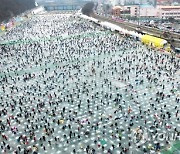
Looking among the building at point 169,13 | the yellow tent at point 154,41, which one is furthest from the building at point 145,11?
the yellow tent at point 154,41

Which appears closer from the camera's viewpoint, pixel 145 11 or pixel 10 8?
pixel 145 11

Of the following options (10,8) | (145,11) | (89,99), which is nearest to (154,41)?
(89,99)

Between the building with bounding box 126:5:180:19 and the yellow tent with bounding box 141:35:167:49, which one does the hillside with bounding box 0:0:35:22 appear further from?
the yellow tent with bounding box 141:35:167:49

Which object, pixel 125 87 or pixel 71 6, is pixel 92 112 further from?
pixel 71 6

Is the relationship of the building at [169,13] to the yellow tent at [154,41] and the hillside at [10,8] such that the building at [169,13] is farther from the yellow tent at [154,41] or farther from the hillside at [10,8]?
the hillside at [10,8]

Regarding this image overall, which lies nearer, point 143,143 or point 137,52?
point 143,143

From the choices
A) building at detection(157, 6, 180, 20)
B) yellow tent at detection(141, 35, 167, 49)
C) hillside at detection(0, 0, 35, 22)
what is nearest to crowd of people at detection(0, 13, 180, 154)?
yellow tent at detection(141, 35, 167, 49)

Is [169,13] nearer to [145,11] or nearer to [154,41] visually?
[145,11]

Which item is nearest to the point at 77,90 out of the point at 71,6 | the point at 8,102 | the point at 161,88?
the point at 8,102
